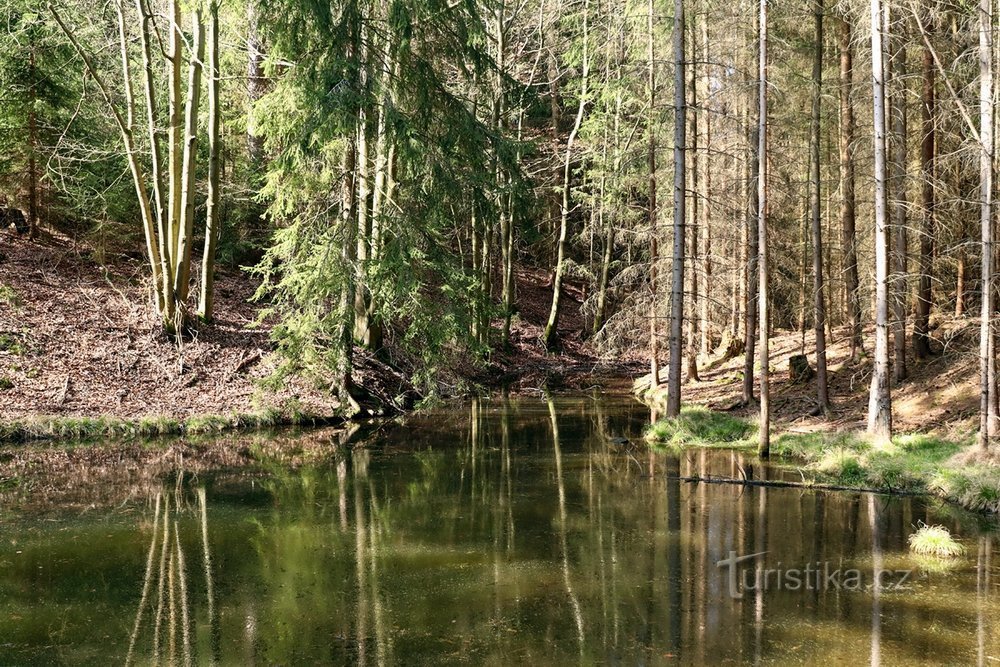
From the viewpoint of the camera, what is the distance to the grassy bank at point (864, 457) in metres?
10.7

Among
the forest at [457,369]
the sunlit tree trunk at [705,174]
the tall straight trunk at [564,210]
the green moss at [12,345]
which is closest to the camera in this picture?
the forest at [457,369]

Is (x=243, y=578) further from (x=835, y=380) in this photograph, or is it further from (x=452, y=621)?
(x=835, y=380)

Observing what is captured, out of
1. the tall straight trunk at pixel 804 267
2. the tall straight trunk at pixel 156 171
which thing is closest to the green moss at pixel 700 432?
the tall straight trunk at pixel 804 267

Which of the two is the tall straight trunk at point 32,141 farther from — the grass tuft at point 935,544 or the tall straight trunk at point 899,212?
the grass tuft at point 935,544

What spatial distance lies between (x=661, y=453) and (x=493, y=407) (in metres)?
6.88

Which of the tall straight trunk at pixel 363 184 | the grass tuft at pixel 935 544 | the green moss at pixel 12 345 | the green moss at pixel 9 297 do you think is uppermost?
the tall straight trunk at pixel 363 184

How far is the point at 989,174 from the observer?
37.1ft

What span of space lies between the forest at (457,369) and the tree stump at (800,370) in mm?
51

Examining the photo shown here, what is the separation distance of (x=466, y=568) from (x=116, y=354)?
38.8 ft

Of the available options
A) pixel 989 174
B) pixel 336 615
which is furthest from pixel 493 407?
pixel 336 615

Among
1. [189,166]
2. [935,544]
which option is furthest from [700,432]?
[189,166]

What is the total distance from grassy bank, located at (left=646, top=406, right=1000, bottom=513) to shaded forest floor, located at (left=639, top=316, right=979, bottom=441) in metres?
0.71

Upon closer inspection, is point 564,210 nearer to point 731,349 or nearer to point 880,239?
point 731,349

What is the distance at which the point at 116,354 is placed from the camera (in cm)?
1714
